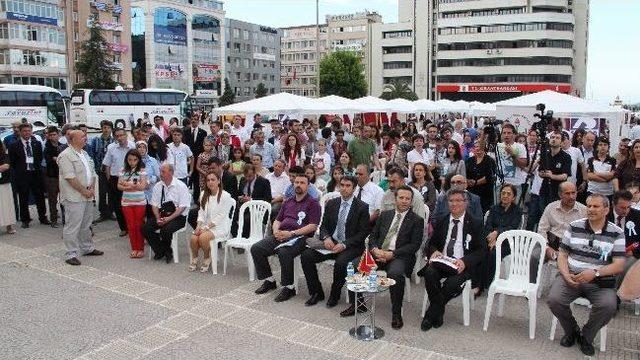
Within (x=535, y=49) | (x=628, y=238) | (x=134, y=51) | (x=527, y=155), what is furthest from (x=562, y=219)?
(x=134, y=51)

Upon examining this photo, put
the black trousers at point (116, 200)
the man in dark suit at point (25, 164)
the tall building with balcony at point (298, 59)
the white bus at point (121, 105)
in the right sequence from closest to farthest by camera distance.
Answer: the black trousers at point (116, 200) < the man in dark suit at point (25, 164) < the white bus at point (121, 105) < the tall building with balcony at point (298, 59)

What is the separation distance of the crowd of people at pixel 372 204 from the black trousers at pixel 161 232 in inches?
0.7

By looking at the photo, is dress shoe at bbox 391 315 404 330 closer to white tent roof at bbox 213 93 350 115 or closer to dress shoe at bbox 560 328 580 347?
dress shoe at bbox 560 328 580 347

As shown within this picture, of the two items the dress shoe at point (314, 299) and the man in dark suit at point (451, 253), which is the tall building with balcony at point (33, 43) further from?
the man in dark suit at point (451, 253)

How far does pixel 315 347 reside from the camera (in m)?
4.71

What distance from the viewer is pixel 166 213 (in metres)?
7.42

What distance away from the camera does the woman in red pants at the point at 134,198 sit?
7.61 metres

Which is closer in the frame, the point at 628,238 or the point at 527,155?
the point at 628,238

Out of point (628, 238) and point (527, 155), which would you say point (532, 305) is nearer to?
point (628, 238)

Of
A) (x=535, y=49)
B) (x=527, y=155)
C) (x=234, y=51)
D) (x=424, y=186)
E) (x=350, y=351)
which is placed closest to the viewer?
(x=350, y=351)

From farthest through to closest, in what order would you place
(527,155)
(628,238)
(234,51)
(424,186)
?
(234,51)
(527,155)
(424,186)
(628,238)

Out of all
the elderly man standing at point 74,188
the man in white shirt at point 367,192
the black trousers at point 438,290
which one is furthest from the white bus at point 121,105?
the black trousers at point 438,290

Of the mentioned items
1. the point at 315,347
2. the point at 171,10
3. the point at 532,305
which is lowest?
the point at 315,347

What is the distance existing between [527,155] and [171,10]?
79569 mm
